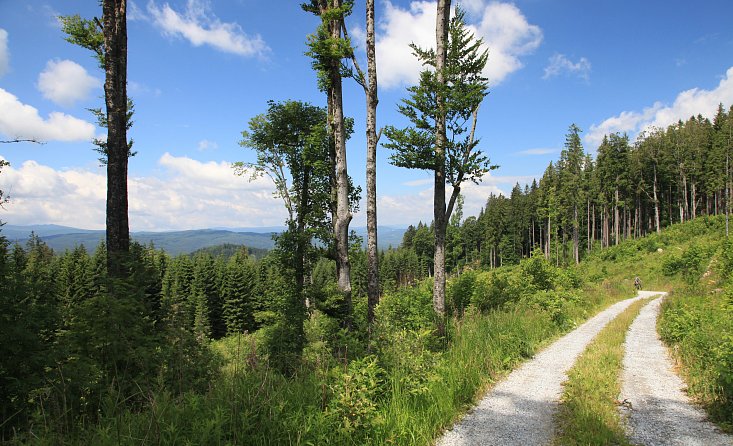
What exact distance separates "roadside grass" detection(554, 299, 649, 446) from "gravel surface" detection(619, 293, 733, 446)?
198 mm

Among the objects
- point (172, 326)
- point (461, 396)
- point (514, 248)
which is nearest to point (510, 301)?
point (461, 396)

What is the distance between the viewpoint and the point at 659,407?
536cm

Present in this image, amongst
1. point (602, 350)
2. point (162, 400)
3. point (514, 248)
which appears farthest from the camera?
point (514, 248)

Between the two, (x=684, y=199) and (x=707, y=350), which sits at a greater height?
(x=684, y=199)

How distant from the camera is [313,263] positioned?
13.3 metres

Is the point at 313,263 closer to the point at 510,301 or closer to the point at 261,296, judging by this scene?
the point at 510,301

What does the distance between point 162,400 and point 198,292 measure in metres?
45.8

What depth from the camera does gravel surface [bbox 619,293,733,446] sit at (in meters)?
4.39

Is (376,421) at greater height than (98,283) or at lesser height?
lesser

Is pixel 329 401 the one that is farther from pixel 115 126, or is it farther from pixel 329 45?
pixel 329 45

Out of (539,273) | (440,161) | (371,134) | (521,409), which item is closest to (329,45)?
(371,134)

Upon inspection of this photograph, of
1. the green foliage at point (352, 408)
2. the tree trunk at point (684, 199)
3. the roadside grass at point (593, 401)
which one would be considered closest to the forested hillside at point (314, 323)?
the green foliage at point (352, 408)

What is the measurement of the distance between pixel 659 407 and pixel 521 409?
2.25 metres

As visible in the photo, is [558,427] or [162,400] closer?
[162,400]
